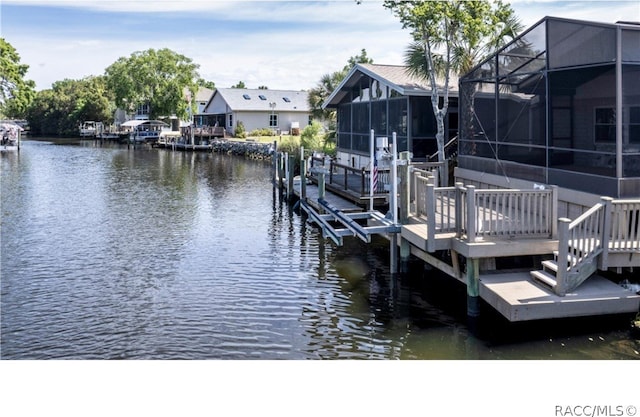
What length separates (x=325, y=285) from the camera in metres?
13.9

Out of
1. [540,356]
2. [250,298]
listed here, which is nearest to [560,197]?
[540,356]

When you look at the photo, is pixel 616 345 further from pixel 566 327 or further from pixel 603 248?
pixel 603 248

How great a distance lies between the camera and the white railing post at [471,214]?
10.5 m

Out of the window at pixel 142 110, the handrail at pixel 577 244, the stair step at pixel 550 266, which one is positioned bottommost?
the stair step at pixel 550 266

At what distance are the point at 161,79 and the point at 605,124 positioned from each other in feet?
241

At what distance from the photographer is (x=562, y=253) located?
948 cm

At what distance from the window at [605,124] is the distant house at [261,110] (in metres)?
55.5

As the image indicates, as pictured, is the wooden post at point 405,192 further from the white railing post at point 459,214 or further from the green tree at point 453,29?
the green tree at point 453,29

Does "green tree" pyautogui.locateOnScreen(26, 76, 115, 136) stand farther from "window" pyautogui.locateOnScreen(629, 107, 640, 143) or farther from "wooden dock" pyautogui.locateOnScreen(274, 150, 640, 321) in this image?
"window" pyautogui.locateOnScreen(629, 107, 640, 143)

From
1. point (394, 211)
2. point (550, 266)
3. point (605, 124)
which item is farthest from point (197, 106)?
point (550, 266)

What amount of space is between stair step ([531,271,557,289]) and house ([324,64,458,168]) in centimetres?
1337

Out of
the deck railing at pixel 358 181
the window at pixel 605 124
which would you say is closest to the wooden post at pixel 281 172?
the deck railing at pixel 358 181

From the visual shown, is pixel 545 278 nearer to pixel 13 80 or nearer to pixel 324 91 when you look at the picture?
pixel 324 91
